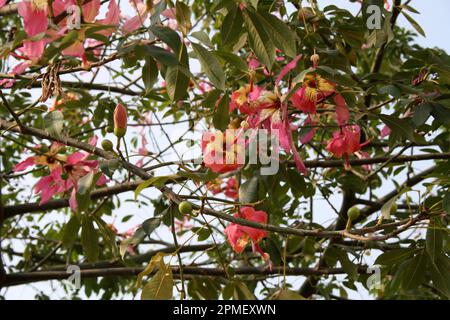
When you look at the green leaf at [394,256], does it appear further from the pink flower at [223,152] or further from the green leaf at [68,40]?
the green leaf at [68,40]

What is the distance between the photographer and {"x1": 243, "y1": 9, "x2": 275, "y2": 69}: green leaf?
1112mm

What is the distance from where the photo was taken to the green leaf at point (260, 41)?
1112 millimetres

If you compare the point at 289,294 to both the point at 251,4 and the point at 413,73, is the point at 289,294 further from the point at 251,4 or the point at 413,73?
the point at 413,73

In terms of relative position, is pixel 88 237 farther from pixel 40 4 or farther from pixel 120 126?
pixel 40 4

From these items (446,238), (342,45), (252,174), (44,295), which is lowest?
(44,295)

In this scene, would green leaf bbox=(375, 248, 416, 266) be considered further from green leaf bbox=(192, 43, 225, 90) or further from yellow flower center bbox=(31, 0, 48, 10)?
yellow flower center bbox=(31, 0, 48, 10)

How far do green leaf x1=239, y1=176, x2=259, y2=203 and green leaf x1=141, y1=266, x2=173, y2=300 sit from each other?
430 millimetres

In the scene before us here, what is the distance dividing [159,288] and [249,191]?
0.50 metres

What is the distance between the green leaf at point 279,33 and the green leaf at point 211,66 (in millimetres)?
117

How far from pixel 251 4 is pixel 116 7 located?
0.26m

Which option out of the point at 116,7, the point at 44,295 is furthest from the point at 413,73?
the point at 44,295

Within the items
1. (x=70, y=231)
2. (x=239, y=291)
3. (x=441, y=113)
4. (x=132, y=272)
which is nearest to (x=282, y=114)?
(x=441, y=113)

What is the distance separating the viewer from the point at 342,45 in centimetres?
171

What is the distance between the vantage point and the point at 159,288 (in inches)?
44.3
